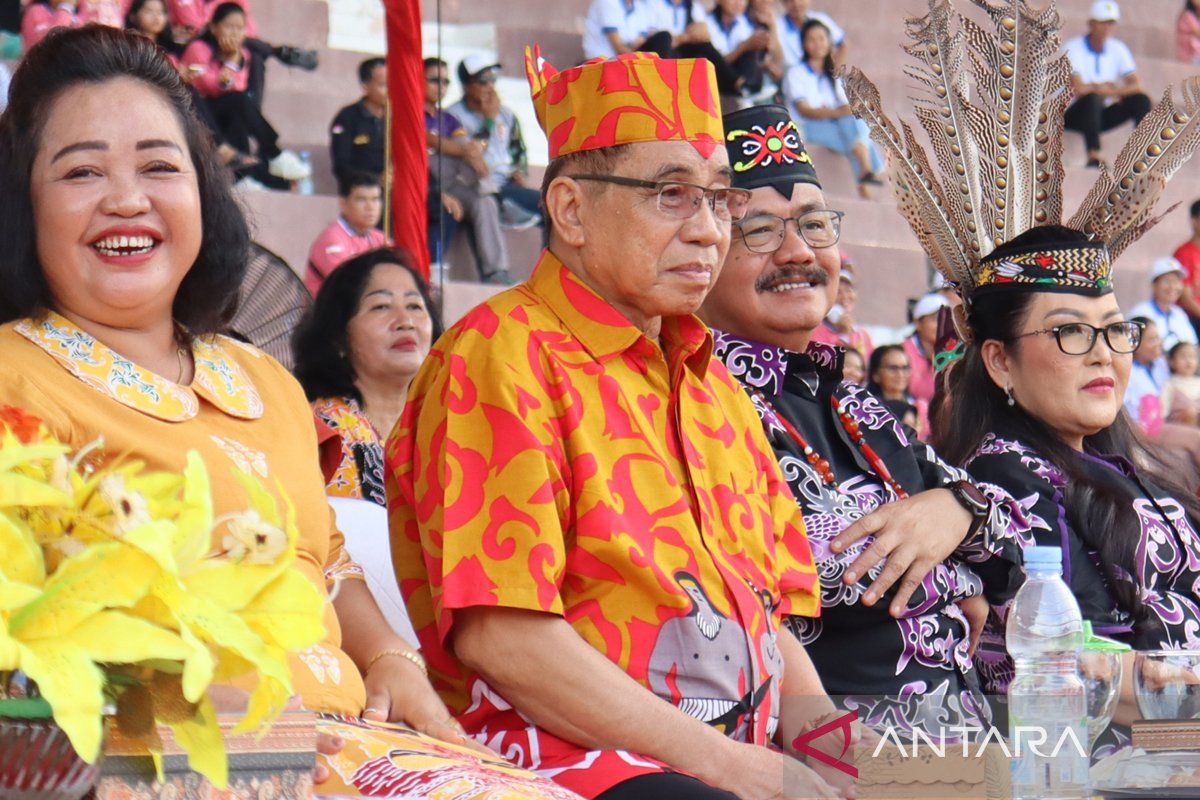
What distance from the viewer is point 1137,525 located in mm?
3381

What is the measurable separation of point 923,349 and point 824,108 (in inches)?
86.9

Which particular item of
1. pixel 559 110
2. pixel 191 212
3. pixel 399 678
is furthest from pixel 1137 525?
pixel 191 212

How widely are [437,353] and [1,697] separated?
4.49ft

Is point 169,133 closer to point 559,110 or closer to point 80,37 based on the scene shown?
point 80,37

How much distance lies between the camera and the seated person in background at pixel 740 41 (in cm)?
991

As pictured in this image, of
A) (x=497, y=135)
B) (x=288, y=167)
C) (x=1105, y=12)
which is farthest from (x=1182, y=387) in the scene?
(x=288, y=167)

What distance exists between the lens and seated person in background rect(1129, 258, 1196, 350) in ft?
34.0

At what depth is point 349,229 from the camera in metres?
7.07

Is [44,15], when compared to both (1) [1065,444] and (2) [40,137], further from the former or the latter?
(2) [40,137]

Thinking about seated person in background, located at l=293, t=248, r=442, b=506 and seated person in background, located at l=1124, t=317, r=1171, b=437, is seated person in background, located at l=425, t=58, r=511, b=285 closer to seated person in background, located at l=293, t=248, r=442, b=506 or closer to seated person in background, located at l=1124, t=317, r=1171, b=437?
seated person in background, located at l=293, t=248, r=442, b=506

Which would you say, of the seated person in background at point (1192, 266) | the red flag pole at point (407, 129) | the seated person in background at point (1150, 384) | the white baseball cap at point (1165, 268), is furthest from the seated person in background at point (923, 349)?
the red flag pole at point (407, 129)

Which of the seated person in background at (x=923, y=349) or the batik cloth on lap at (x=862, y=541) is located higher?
the seated person in background at (x=923, y=349)

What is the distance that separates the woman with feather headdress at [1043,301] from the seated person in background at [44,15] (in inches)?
149

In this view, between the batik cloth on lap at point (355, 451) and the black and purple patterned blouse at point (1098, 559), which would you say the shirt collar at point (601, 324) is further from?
the batik cloth on lap at point (355, 451)
